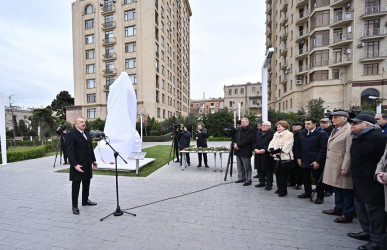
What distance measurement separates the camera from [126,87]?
898 centimetres

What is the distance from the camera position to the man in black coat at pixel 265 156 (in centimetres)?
524

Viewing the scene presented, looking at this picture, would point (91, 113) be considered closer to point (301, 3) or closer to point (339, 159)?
point (339, 159)

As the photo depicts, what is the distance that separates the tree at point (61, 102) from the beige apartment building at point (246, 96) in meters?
46.8

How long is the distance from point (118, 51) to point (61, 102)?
2659 centimetres

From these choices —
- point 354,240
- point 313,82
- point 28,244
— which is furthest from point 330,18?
point 28,244

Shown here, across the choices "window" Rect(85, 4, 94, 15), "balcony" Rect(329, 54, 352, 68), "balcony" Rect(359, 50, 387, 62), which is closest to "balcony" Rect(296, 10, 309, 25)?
"balcony" Rect(329, 54, 352, 68)

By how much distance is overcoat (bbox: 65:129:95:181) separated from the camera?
148 inches

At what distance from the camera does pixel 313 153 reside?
4.38 m

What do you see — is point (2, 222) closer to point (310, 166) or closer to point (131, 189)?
point (131, 189)

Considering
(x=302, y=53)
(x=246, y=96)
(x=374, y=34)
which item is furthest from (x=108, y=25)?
(x=246, y=96)

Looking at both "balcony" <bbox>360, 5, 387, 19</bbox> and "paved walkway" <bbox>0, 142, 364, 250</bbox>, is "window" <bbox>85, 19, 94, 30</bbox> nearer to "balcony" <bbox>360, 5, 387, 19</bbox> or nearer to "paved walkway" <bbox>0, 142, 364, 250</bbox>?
"paved walkway" <bbox>0, 142, 364, 250</bbox>

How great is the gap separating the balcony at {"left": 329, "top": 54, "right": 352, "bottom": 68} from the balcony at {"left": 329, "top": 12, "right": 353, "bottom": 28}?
4.82 metres

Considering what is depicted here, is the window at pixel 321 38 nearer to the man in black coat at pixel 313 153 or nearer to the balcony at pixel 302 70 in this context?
the balcony at pixel 302 70

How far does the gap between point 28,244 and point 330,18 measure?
129 feet
